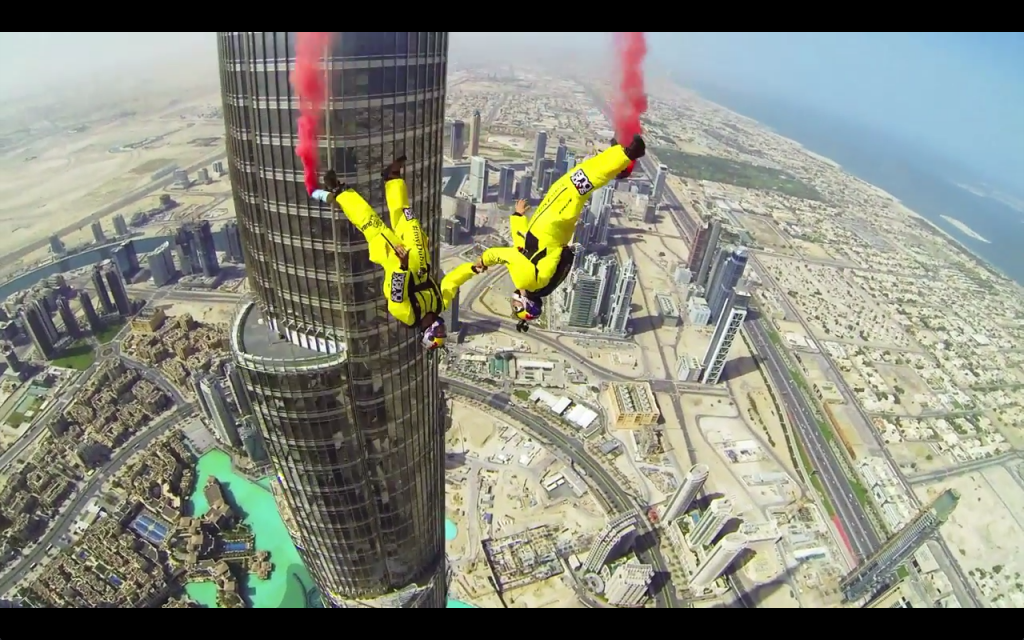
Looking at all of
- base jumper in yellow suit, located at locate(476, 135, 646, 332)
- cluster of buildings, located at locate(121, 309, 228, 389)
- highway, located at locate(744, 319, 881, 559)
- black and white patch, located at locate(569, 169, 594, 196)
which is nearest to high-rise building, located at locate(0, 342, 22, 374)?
cluster of buildings, located at locate(121, 309, 228, 389)

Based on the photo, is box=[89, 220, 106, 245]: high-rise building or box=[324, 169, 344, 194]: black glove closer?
box=[324, 169, 344, 194]: black glove

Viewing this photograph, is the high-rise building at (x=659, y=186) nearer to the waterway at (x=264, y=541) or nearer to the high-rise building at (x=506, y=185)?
the high-rise building at (x=506, y=185)

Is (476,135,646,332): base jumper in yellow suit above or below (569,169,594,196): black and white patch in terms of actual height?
below

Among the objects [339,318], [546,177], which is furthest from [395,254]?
[546,177]

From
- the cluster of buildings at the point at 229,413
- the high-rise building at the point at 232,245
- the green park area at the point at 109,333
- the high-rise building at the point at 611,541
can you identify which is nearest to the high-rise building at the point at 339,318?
the high-rise building at the point at 611,541

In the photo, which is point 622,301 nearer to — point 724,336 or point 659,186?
point 724,336

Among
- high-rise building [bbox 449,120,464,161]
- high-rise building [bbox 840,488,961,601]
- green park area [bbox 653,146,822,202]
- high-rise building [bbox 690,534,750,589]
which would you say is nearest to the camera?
high-rise building [bbox 840,488,961,601]

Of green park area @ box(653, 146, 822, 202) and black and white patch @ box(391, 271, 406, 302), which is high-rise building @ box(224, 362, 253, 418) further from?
green park area @ box(653, 146, 822, 202)
